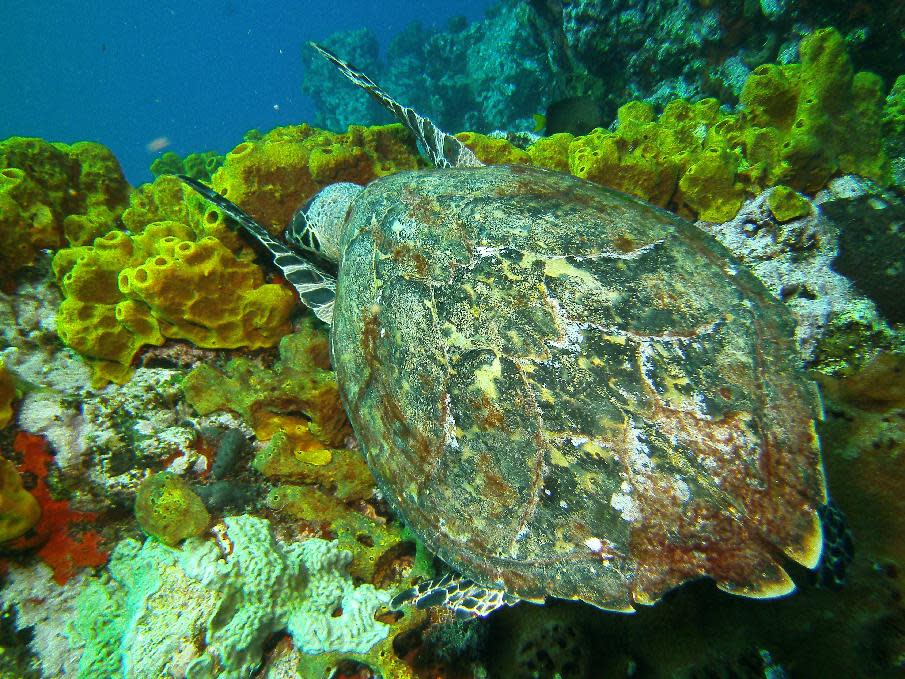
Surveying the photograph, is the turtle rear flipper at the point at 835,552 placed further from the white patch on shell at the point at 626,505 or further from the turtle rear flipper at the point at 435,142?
the turtle rear flipper at the point at 435,142

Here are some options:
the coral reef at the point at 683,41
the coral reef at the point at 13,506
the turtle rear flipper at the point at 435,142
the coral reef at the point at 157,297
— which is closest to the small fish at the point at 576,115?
the coral reef at the point at 683,41

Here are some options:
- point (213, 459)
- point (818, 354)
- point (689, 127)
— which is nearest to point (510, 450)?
point (213, 459)

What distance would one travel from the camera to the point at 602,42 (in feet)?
18.4

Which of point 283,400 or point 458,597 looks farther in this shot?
point 283,400

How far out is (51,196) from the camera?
10.5 ft

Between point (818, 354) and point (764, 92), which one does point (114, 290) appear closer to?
point (818, 354)

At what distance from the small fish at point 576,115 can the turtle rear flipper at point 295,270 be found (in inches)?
139

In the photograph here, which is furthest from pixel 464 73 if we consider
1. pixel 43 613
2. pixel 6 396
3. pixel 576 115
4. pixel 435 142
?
pixel 43 613

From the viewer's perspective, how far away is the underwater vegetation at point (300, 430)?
168cm

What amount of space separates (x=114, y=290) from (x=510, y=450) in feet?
8.84

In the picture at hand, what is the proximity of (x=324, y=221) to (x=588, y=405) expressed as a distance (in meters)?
2.25

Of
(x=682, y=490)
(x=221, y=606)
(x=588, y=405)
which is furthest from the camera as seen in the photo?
(x=221, y=606)

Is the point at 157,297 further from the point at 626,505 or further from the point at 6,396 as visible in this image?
the point at 626,505

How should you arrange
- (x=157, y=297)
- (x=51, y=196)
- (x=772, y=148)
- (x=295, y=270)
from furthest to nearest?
(x=51, y=196), (x=295, y=270), (x=772, y=148), (x=157, y=297)
